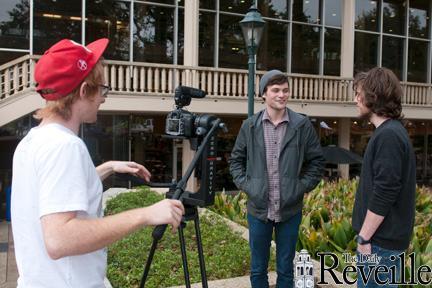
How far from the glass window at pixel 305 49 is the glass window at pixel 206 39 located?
3268mm

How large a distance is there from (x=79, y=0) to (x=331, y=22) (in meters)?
9.20

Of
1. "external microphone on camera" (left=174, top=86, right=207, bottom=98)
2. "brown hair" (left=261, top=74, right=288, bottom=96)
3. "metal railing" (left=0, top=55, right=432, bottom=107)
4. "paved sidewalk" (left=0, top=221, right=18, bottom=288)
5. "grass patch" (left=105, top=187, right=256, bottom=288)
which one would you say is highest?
"metal railing" (left=0, top=55, right=432, bottom=107)

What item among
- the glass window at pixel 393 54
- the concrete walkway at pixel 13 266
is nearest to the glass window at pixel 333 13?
the glass window at pixel 393 54

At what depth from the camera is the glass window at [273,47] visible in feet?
53.1

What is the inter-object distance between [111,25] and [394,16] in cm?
1163

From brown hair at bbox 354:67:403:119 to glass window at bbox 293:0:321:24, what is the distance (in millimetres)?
14753

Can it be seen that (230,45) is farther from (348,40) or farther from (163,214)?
(163,214)

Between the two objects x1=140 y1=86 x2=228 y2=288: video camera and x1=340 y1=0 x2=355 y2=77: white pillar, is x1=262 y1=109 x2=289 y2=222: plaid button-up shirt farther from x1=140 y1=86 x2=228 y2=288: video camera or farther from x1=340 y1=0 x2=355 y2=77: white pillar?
x1=340 y1=0 x2=355 y2=77: white pillar

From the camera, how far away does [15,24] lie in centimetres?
1273

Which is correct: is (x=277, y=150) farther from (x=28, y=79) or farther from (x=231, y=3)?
(x=231, y=3)

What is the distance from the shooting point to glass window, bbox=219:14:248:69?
1532cm

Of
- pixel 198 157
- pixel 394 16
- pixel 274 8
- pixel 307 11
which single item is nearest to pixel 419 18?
pixel 394 16

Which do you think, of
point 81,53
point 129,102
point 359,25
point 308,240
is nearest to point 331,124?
point 359,25

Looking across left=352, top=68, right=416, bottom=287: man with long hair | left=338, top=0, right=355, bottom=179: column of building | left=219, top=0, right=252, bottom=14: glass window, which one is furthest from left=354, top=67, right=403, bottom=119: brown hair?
left=338, top=0, right=355, bottom=179: column of building
